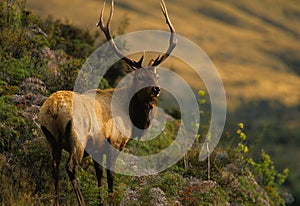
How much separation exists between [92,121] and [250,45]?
136965 millimetres

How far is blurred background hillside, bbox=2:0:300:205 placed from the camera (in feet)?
353

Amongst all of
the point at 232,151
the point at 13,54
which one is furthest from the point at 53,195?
the point at 232,151

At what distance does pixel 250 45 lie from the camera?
145m

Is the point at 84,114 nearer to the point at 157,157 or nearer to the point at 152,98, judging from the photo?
the point at 152,98

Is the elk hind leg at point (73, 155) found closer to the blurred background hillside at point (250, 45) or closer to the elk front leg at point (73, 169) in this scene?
the elk front leg at point (73, 169)

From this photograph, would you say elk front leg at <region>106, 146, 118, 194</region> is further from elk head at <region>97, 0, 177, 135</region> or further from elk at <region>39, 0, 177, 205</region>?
elk head at <region>97, 0, 177, 135</region>

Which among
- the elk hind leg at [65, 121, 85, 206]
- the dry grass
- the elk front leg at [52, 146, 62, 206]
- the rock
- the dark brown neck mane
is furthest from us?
the dry grass

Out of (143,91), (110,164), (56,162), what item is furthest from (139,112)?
(56,162)

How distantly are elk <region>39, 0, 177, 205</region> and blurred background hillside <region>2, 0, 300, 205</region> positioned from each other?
6104cm

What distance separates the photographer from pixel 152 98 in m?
11.8

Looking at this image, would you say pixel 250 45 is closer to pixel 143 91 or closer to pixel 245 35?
pixel 245 35

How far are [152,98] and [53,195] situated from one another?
2.49 meters

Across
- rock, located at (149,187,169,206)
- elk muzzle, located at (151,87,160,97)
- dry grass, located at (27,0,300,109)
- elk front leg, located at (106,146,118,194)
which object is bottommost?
dry grass, located at (27,0,300,109)

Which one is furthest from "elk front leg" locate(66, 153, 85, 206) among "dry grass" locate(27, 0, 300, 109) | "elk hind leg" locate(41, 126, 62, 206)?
"dry grass" locate(27, 0, 300, 109)
